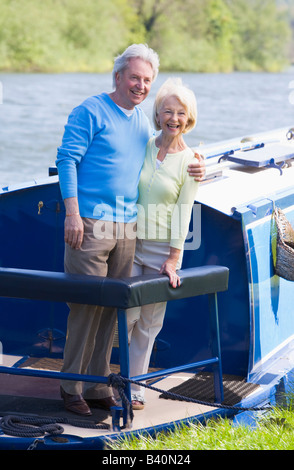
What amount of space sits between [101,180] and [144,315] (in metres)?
0.67

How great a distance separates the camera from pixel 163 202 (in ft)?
11.7

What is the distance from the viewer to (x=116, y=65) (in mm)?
3521

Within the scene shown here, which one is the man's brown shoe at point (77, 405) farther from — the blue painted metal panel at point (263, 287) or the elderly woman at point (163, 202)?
the blue painted metal panel at point (263, 287)

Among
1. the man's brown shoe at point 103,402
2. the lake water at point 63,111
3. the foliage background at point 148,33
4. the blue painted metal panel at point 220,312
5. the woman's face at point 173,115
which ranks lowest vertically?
the man's brown shoe at point 103,402

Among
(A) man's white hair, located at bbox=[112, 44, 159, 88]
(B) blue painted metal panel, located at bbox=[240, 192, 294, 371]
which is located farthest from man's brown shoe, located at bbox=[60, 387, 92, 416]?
(A) man's white hair, located at bbox=[112, 44, 159, 88]

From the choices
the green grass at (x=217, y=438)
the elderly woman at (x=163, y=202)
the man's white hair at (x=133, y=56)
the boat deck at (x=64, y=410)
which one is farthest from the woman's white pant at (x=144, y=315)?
the man's white hair at (x=133, y=56)

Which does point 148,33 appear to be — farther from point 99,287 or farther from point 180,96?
point 99,287

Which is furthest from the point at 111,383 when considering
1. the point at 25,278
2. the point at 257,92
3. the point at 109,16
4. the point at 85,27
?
the point at 109,16

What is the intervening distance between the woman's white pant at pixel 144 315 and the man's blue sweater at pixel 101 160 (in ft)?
0.63

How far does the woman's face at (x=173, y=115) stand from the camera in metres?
3.48

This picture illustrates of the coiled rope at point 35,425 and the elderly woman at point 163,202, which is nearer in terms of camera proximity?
the coiled rope at point 35,425
